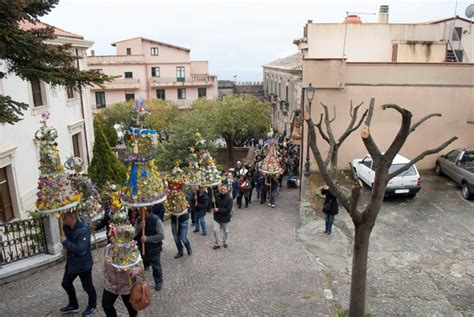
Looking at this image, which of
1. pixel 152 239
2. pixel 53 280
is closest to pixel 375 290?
pixel 152 239

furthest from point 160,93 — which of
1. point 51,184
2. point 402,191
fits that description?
point 51,184

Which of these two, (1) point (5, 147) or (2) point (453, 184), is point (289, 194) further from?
(1) point (5, 147)

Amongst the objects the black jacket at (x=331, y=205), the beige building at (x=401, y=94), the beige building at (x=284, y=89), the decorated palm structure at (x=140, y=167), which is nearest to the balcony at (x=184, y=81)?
the beige building at (x=284, y=89)

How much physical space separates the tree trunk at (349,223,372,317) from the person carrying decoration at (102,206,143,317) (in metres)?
3.44

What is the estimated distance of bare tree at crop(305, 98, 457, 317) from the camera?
562cm

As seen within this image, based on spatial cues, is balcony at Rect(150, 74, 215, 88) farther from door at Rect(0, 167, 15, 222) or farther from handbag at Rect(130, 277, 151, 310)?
handbag at Rect(130, 277, 151, 310)

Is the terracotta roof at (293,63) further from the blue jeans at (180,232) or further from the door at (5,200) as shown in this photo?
the blue jeans at (180,232)

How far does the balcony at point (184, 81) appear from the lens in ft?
153

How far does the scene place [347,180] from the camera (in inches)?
630

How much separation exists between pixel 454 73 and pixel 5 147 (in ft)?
59.1

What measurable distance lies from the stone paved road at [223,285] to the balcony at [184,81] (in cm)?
3856

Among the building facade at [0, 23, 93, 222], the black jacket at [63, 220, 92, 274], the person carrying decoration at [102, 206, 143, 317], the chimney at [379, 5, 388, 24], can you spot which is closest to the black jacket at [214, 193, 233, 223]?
the person carrying decoration at [102, 206, 143, 317]

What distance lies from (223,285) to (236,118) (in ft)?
81.1

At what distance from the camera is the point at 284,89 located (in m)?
37.7
